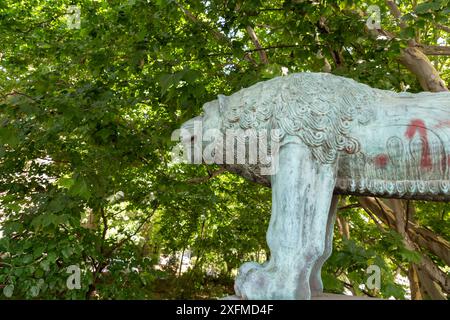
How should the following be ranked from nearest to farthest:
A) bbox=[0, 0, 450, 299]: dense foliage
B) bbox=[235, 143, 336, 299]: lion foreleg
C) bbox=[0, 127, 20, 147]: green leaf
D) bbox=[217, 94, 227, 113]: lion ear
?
bbox=[235, 143, 336, 299]: lion foreleg → bbox=[217, 94, 227, 113]: lion ear → bbox=[0, 127, 20, 147]: green leaf → bbox=[0, 0, 450, 299]: dense foliage

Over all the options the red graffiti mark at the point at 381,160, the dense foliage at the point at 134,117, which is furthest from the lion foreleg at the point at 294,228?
the dense foliage at the point at 134,117

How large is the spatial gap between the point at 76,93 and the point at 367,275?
2.79 meters

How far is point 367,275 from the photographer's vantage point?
2947 mm

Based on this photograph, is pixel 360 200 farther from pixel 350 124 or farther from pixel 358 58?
pixel 350 124

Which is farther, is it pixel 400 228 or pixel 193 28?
pixel 400 228

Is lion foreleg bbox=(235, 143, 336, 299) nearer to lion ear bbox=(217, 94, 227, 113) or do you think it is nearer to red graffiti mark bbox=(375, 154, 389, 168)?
red graffiti mark bbox=(375, 154, 389, 168)

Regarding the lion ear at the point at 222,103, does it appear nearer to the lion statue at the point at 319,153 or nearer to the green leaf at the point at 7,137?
the lion statue at the point at 319,153

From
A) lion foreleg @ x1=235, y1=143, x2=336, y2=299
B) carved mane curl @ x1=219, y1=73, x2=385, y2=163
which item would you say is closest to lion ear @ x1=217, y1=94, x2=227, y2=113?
carved mane curl @ x1=219, y1=73, x2=385, y2=163

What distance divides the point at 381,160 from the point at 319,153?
1.00 feet

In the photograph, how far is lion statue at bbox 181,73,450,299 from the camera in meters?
1.96

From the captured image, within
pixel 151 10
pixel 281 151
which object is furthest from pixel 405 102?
pixel 151 10

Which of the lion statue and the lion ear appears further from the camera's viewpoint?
the lion ear

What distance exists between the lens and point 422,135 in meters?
1.97

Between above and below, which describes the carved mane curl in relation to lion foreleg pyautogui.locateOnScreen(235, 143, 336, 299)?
above
